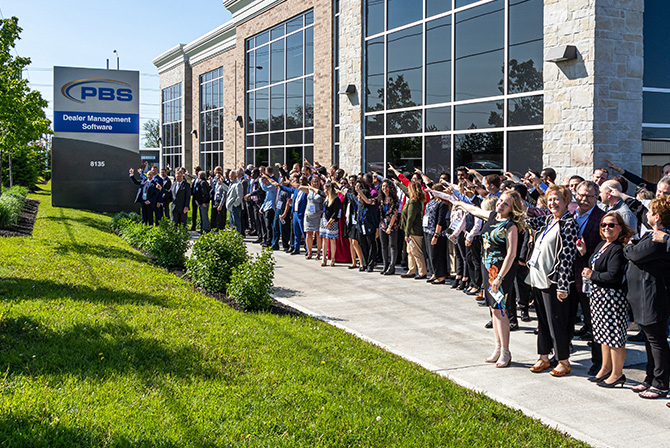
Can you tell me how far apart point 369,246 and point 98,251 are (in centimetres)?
587

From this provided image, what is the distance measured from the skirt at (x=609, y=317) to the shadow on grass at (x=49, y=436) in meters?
4.20

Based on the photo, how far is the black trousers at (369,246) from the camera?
13258 millimetres

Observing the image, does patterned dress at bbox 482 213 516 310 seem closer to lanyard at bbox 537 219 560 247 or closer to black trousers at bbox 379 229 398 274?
lanyard at bbox 537 219 560 247

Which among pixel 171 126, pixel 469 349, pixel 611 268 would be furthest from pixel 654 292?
pixel 171 126

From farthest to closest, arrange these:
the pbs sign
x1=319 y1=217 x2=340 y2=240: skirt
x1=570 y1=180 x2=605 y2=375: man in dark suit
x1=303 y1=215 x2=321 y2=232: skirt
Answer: the pbs sign → x1=303 y1=215 x2=321 y2=232: skirt → x1=319 y1=217 x2=340 y2=240: skirt → x1=570 y1=180 x2=605 y2=375: man in dark suit

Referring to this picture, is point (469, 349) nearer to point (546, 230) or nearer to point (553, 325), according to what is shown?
point (553, 325)

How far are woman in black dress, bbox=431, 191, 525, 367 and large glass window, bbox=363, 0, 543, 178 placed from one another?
667cm

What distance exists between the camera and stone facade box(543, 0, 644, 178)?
1148 cm

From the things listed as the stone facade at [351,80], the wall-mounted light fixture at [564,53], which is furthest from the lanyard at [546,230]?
the stone facade at [351,80]

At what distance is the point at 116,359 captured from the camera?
6.06 meters

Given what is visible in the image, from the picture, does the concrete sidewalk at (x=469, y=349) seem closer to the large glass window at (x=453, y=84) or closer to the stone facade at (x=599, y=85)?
the stone facade at (x=599, y=85)

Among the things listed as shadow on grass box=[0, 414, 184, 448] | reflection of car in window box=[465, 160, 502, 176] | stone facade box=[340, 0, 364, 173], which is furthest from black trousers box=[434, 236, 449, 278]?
stone facade box=[340, 0, 364, 173]

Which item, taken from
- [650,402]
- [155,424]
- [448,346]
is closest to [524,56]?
[448,346]

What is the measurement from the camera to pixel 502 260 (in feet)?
22.1
